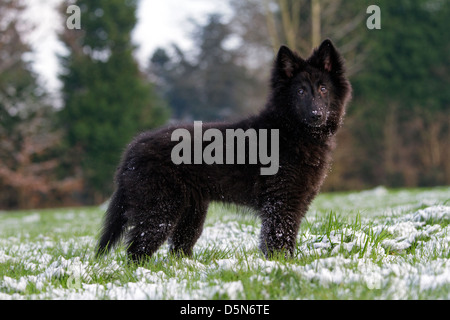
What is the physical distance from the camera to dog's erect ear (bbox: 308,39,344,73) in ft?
15.3

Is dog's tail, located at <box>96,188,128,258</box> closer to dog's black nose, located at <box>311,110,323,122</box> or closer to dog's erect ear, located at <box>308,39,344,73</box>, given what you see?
dog's black nose, located at <box>311,110,323,122</box>

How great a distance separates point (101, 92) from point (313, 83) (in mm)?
19750

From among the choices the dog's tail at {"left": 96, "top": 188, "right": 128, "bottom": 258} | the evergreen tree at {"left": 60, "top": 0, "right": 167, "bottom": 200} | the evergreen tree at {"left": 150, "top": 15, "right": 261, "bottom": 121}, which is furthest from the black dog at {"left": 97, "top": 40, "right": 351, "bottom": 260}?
the evergreen tree at {"left": 150, "top": 15, "right": 261, "bottom": 121}

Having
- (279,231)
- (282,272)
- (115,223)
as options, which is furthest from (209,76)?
(282,272)

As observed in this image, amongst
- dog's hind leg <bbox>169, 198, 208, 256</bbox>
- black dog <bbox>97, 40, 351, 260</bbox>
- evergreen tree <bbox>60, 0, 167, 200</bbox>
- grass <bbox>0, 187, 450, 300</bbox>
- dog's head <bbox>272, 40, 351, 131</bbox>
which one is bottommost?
grass <bbox>0, 187, 450, 300</bbox>

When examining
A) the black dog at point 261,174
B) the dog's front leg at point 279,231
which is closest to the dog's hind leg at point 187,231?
the black dog at point 261,174

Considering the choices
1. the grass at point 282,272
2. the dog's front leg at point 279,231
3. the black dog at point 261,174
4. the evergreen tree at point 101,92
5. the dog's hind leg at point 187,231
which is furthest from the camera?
the evergreen tree at point 101,92

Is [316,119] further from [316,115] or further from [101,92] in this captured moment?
[101,92]

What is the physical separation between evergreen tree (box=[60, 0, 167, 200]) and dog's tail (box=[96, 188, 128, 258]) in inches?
698

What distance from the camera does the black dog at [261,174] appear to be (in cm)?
425

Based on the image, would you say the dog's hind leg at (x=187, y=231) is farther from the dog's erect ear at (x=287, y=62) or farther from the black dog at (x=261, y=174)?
the dog's erect ear at (x=287, y=62)

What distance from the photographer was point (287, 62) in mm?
4668

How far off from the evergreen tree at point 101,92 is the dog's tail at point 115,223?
17.7 metres
